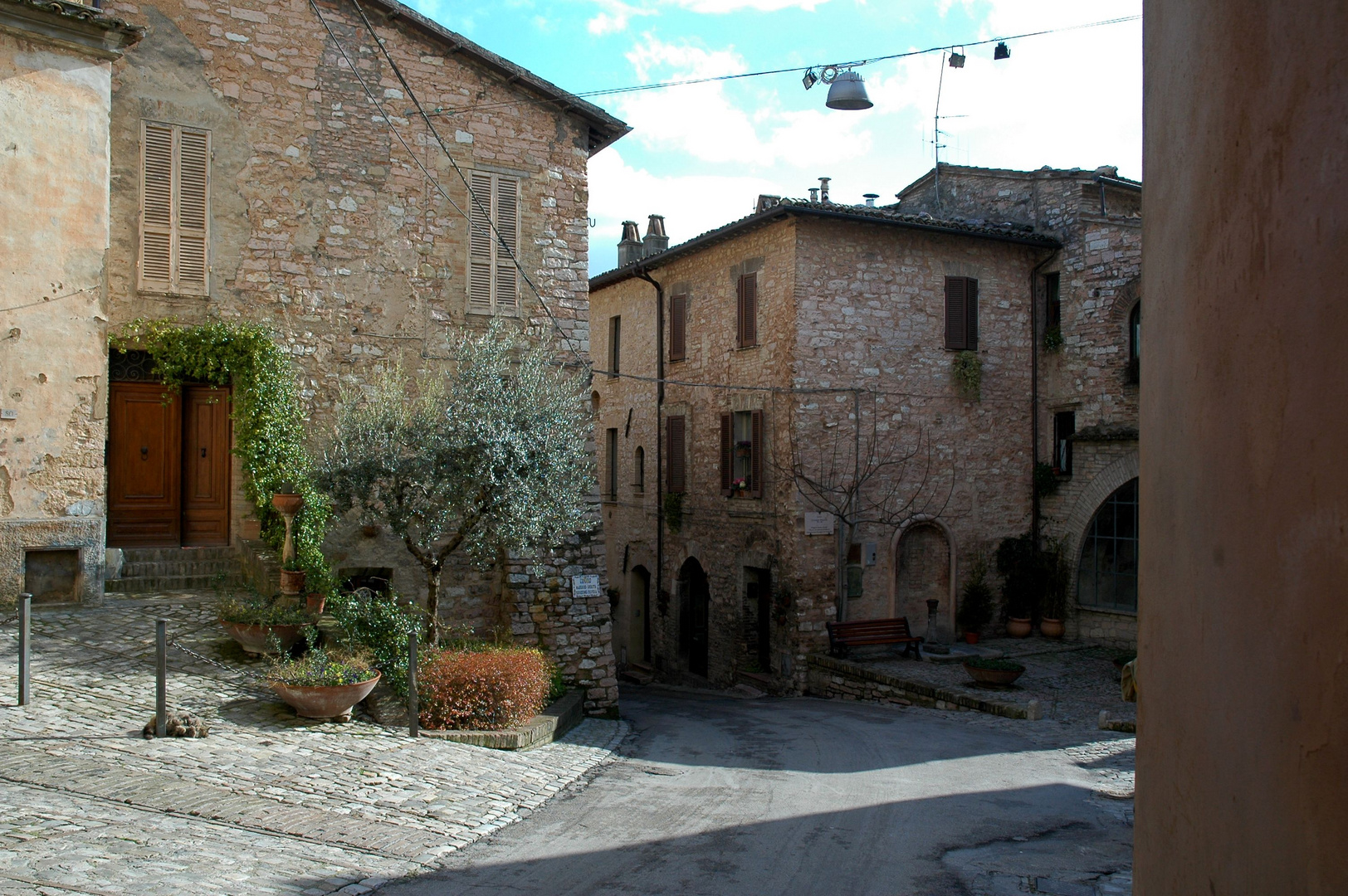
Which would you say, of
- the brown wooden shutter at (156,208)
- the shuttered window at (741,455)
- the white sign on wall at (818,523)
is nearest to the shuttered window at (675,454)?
the shuttered window at (741,455)

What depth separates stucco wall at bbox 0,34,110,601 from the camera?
10.5 m

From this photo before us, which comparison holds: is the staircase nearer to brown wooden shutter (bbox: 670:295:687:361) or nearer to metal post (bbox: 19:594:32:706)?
metal post (bbox: 19:594:32:706)

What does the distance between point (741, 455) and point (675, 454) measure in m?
2.47

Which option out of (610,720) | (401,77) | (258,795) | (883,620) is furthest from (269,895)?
(883,620)

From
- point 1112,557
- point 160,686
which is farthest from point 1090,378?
point 160,686

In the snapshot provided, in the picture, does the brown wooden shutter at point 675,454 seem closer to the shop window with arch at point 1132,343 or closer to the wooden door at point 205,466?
the shop window with arch at point 1132,343

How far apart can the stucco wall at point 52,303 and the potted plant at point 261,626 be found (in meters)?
2.35

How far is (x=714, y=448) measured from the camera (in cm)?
1902

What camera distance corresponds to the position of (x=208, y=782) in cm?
686

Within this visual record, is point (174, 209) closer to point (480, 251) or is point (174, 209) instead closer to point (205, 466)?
point (205, 466)

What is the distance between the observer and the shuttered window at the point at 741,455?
17438mm

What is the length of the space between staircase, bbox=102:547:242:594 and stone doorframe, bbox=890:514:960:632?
1069cm

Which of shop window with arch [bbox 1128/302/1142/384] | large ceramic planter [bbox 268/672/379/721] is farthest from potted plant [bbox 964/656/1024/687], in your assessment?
large ceramic planter [bbox 268/672/379/721]

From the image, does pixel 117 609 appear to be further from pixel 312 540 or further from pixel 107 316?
pixel 107 316
